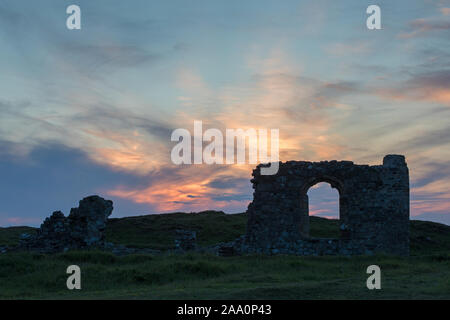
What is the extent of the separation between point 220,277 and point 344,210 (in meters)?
8.12

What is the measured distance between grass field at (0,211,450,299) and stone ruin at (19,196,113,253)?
10.5ft

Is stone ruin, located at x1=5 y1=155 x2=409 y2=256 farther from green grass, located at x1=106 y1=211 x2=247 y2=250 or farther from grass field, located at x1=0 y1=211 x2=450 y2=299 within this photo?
green grass, located at x1=106 y1=211 x2=247 y2=250

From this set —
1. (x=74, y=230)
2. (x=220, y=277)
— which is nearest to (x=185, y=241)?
(x=74, y=230)

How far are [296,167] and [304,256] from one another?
12.1 ft

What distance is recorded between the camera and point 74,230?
22.0 m

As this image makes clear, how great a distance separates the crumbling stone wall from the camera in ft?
68.0

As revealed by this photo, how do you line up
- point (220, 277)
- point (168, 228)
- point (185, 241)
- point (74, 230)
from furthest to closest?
point (168, 228)
point (185, 241)
point (74, 230)
point (220, 277)

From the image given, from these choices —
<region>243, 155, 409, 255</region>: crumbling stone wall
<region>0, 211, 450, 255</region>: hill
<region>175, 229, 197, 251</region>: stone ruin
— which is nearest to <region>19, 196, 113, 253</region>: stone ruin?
<region>175, 229, 197, 251</region>: stone ruin

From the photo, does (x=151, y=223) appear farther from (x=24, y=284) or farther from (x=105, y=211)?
(x=24, y=284)

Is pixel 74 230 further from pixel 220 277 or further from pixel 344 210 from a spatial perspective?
pixel 344 210

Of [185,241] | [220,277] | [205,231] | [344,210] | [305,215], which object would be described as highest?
[344,210]

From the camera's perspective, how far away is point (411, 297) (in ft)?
34.8
